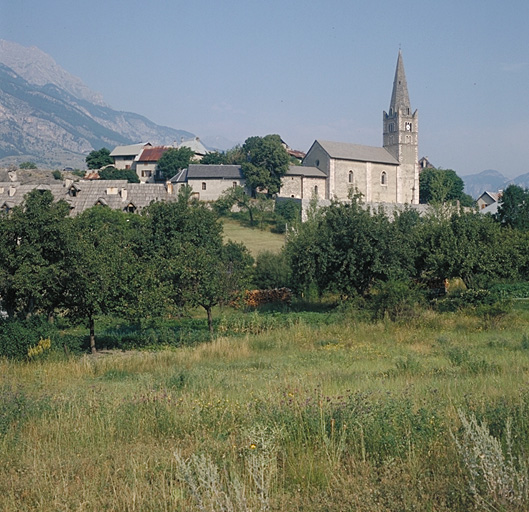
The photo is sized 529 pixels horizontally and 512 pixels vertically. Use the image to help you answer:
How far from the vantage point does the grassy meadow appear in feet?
15.3

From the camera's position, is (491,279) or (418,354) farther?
(491,279)

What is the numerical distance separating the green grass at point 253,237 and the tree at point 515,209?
65.8ft

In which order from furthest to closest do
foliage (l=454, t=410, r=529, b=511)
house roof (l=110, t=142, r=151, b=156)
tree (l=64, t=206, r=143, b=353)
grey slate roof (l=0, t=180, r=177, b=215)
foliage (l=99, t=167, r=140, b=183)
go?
house roof (l=110, t=142, r=151, b=156)
foliage (l=99, t=167, r=140, b=183)
grey slate roof (l=0, t=180, r=177, b=215)
tree (l=64, t=206, r=143, b=353)
foliage (l=454, t=410, r=529, b=511)

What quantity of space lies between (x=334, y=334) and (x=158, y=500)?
1483 centimetres

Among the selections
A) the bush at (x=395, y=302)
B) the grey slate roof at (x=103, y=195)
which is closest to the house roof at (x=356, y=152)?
the grey slate roof at (x=103, y=195)

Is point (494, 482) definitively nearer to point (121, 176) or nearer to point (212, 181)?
point (212, 181)

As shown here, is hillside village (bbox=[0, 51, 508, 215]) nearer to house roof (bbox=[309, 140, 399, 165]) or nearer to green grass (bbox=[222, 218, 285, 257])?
house roof (bbox=[309, 140, 399, 165])

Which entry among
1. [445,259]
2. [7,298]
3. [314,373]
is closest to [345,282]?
[445,259]

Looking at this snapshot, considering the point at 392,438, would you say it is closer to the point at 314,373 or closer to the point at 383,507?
the point at 383,507

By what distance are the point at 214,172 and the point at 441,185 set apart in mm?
35042

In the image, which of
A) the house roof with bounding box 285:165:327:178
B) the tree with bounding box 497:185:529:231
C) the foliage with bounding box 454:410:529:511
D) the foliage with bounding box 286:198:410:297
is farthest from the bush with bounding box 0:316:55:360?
the house roof with bounding box 285:165:327:178

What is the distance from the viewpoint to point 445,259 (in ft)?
92.7

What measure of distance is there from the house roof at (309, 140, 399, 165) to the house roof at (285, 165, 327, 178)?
10.5 ft

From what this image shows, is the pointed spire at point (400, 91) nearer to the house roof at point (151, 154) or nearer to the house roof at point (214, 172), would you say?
the house roof at point (214, 172)
